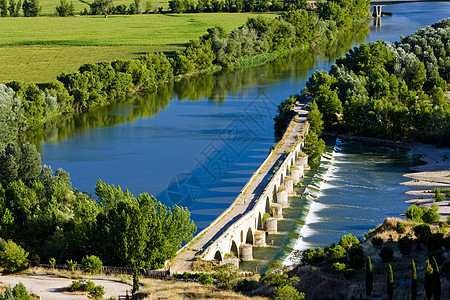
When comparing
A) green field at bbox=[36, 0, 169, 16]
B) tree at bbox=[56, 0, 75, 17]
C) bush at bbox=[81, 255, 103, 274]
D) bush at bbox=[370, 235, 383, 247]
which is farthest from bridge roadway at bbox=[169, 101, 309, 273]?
green field at bbox=[36, 0, 169, 16]

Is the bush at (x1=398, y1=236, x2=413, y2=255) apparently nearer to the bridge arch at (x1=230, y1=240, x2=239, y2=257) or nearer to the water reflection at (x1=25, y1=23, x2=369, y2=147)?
the bridge arch at (x1=230, y1=240, x2=239, y2=257)

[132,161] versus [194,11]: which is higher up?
[194,11]

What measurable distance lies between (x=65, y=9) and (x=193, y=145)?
11332 cm

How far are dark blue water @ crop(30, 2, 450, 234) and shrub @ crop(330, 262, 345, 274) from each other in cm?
1603

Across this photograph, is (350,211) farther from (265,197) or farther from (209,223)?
(209,223)

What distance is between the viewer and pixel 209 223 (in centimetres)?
5406

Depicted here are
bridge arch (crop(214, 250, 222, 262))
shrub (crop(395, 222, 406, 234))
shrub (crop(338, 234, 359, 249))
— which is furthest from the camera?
bridge arch (crop(214, 250, 222, 262))

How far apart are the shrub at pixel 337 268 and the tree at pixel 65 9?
151141 mm

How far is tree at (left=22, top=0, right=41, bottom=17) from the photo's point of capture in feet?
574

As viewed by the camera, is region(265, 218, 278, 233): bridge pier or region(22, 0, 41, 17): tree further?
region(22, 0, 41, 17): tree

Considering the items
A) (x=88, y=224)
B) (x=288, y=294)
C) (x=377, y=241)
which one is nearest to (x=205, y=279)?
(x=288, y=294)

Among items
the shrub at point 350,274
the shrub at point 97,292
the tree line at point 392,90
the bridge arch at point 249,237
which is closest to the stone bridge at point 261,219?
the bridge arch at point 249,237

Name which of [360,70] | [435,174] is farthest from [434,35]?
[435,174]

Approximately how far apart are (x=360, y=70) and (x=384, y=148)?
1016 inches
